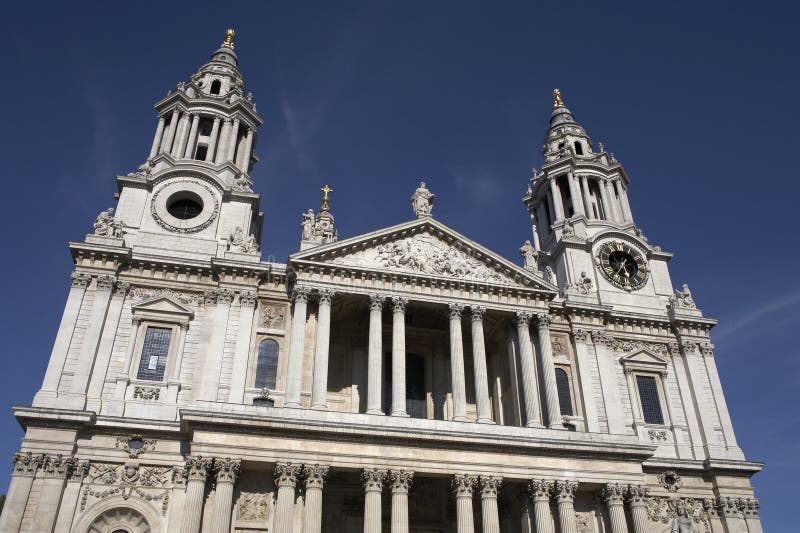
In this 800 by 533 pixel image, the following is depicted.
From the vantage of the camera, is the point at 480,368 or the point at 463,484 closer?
the point at 463,484

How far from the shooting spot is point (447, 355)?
114 feet

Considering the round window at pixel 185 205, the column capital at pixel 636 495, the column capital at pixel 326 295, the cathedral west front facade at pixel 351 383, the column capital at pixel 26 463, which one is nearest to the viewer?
the column capital at pixel 26 463

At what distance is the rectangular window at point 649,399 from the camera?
34.1m

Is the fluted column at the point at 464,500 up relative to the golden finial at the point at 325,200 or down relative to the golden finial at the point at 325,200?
down

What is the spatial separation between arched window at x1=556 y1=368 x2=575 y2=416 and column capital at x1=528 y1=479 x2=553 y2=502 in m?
5.45

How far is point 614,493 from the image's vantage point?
2861 cm

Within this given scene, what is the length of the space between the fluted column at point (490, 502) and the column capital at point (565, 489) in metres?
2.41

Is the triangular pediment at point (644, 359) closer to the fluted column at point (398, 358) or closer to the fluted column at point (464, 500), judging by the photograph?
the fluted column at point (398, 358)

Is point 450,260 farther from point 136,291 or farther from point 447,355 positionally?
point 136,291

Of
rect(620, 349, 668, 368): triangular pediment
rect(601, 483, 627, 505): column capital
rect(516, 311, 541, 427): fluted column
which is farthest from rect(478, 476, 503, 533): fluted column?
rect(620, 349, 668, 368): triangular pediment

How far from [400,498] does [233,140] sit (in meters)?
22.9

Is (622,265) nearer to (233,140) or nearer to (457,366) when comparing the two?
(457,366)

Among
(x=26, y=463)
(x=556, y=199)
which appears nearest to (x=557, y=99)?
(x=556, y=199)

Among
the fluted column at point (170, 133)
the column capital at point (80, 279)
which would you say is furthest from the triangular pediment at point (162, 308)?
the fluted column at point (170, 133)
